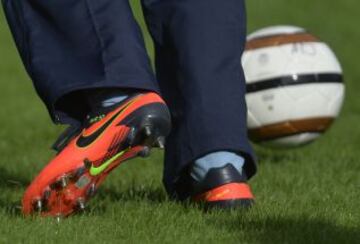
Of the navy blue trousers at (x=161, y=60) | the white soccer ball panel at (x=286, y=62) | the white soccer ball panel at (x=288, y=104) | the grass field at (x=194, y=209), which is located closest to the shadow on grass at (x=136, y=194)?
the grass field at (x=194, y=209)

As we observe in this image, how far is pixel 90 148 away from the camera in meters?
3.24

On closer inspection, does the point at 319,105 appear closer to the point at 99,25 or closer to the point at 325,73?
the point at 325,73

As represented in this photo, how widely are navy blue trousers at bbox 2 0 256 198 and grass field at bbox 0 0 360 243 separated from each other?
257 mm

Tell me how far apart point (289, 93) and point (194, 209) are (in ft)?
5.77

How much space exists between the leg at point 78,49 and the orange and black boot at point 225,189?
1.43ft

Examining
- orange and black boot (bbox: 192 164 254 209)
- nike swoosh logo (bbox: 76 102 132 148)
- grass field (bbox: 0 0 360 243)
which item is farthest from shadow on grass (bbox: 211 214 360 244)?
nike swoosh logo (bbox: 76 102 132 148)

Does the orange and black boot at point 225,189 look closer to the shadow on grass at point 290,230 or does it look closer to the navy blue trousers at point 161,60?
the navy blue trousers at point 161,60

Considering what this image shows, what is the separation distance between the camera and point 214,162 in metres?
3.56

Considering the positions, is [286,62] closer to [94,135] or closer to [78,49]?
[78,49]

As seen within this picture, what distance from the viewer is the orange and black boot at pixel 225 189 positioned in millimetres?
3526

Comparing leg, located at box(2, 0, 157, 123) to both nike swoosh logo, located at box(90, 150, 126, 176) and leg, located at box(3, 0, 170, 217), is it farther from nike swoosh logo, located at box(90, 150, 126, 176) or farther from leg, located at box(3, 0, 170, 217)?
nike swoosh logo, located at box(90, 150, 126, 176)

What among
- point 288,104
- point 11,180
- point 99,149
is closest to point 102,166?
point 99,149

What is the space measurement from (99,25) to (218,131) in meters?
0.56

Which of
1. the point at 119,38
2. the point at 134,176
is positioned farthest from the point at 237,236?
the point at 134,176
